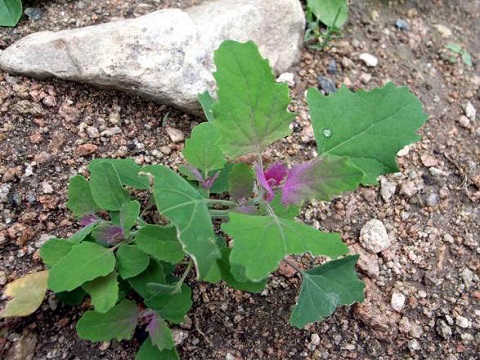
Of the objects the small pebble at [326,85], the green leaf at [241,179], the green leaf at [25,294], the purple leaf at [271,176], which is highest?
the purple leaf at [271,176]

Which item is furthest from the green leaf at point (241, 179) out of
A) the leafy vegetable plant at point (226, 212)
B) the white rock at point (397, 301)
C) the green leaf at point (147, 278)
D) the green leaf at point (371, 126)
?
the white rock at point (397, 301)

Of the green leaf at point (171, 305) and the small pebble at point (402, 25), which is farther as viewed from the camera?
the small pebble at point (402, 25)

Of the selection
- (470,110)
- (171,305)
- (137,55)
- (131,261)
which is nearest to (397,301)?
(171,305)

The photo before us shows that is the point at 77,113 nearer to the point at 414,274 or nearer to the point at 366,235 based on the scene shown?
the point at 366,235

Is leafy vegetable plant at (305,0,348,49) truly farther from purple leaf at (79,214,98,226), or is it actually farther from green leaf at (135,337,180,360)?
green leaf at (135,337,180,360)

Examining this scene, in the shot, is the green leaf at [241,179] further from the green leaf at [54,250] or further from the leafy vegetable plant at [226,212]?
the green leaf at [54,250]

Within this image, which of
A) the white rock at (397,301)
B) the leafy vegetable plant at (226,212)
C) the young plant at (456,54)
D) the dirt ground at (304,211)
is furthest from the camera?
the young plant at (456,54)

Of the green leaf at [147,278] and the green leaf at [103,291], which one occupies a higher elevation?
the green leaf at [103,291]

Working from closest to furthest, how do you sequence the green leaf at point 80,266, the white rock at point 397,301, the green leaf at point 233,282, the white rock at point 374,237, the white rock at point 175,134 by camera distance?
the green leaf at point 80,266
the green leaf at point 233,282
the white rock at point 397,301
the white rock at point 374,237
the white rock at point 175,134
